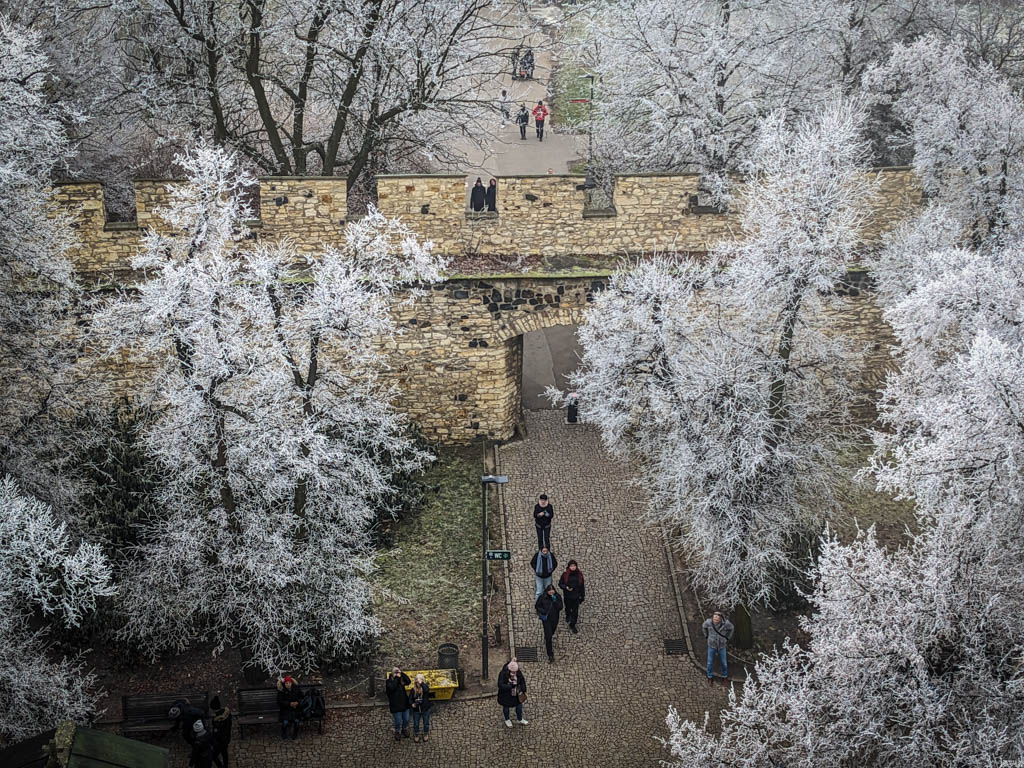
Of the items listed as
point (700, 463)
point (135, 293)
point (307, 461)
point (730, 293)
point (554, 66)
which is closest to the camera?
point (307, 461)

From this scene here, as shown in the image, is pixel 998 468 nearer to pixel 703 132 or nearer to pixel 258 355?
pixel 258 355

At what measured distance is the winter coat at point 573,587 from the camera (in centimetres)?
1472

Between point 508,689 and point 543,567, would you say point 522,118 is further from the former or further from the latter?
point 508,689

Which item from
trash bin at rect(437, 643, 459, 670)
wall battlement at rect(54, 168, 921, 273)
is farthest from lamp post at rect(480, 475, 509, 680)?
wall battlement at rect(54, 168, 921, 273)

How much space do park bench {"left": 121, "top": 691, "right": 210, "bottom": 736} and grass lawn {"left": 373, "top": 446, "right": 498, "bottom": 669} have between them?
269 cm

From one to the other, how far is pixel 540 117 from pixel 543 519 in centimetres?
1581

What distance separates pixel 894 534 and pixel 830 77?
9.32 metres

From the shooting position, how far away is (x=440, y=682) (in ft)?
45.1

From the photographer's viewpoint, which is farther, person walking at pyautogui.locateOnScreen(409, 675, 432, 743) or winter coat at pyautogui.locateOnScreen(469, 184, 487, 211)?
winter coat at pyautogui.locateOnScreen(469, 184, 487, 211)

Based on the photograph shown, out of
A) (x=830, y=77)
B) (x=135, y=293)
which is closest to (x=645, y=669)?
(x=135, y=293)

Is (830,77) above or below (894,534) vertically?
above

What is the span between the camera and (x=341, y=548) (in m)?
14.0

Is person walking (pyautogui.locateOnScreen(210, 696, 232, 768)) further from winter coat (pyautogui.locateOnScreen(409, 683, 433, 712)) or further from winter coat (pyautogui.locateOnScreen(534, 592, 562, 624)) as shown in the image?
winter coat (pyautogui.locateOnScreen(534, 592, 562, 624))

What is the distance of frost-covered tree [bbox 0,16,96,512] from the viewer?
44.5 ft
